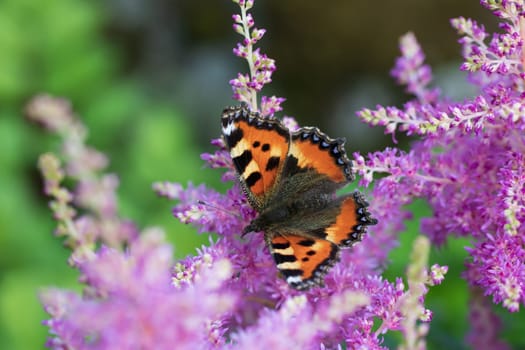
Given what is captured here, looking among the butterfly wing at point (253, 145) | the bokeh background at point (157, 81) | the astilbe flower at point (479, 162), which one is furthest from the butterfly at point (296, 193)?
the bokeh background at point (157, 81)

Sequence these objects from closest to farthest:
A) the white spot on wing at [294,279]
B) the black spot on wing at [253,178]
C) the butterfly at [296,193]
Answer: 1. the white spot on wing at [294,279]
2. the butterfly at [296,193]
3. the black spot on wing at [253,178]

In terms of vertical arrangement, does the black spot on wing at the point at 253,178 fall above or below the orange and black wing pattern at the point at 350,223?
above

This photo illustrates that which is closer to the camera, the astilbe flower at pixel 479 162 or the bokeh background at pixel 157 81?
the astilbe flower at pixel 479 162

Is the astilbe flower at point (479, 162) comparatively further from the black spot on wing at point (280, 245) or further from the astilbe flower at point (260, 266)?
the black spot on wing at point (280, 245)

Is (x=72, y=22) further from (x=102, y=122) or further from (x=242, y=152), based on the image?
(x=242, y=152)

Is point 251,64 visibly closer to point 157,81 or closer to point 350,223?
point 350,223

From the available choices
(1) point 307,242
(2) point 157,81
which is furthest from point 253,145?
(2) point 157,81

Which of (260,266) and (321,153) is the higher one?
(321,153)
